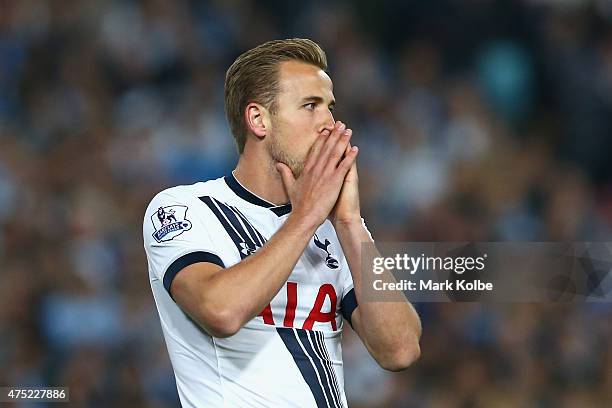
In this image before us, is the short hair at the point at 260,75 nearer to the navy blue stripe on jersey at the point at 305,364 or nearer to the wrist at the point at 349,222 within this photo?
the wrist at the point at 349,222

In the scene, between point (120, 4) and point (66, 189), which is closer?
point (66, 189)

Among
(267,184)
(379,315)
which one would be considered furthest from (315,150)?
(379,315)

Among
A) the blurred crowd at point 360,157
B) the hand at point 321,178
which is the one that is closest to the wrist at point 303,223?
the hand at point 321,178

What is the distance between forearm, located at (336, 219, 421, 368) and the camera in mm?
3105

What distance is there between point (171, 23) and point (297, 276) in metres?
5.00

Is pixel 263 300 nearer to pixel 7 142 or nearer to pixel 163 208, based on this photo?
pixel 163 208

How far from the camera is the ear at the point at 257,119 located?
341cm

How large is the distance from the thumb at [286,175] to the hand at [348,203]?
0.56 ft

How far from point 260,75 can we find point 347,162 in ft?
1.91

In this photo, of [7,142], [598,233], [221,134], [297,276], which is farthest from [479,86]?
[297,276]

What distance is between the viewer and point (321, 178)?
10.0 feet

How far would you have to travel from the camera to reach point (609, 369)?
595 cm

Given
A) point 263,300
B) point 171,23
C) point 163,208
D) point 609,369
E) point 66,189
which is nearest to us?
point 263,300

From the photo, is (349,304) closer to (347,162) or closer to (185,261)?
(347,162)
